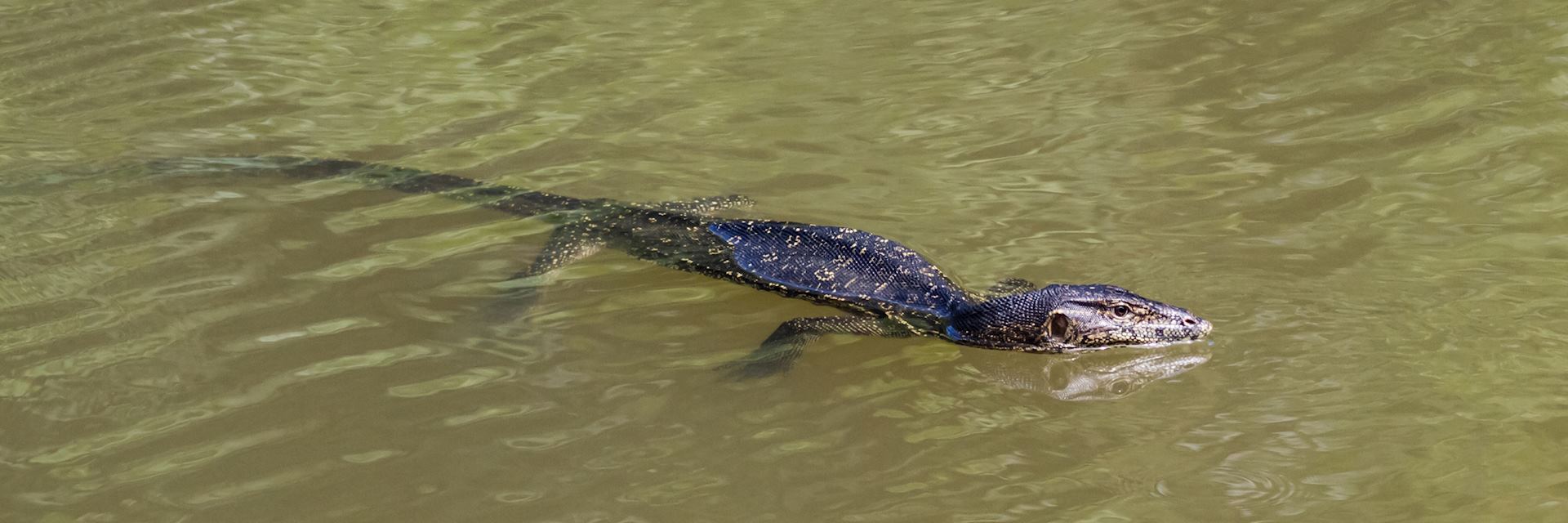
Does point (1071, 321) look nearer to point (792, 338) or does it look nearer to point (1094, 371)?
point (1094, 371)

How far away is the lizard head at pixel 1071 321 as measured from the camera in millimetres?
5375

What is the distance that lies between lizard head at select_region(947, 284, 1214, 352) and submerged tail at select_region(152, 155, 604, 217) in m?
2.33

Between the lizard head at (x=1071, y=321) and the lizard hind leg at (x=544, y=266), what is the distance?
6.52 ft

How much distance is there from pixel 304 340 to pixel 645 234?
173 centimetres

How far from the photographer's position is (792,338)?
5.46m

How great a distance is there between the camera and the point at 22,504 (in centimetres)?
460

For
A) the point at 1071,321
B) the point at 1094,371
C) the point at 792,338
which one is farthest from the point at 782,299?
the point at 1094,371

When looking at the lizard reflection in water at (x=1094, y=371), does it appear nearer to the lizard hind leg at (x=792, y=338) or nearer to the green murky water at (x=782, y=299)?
the green murky water at (x=782, y=299)

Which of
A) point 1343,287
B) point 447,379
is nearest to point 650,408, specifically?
point 447,379

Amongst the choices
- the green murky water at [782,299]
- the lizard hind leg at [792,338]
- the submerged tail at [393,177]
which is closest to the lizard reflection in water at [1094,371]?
the green murky water at [782,299]

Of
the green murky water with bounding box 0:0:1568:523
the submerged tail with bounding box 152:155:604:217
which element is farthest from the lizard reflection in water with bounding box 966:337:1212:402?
the submerged tail with bounding box 152:155:604:217

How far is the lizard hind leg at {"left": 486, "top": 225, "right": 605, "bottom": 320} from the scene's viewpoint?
595cm

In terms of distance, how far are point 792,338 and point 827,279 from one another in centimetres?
52

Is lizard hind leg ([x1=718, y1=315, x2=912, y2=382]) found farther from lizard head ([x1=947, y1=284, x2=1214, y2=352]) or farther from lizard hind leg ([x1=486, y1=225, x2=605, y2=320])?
lizard hind leg ([x1=486, y1=225, x2=605, y2=320])
